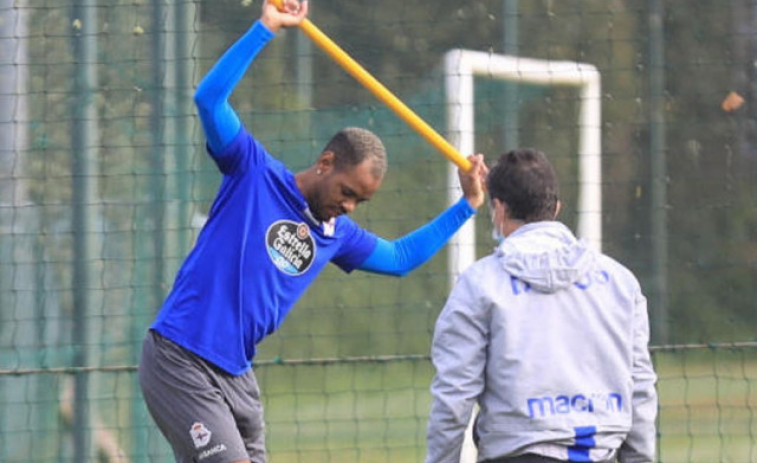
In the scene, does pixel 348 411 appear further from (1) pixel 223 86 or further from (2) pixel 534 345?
(2) pixel 534 345

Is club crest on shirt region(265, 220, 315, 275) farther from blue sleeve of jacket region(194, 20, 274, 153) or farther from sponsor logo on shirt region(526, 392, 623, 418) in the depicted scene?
sponsor logo on shirt region(526, 392, 623, 418)

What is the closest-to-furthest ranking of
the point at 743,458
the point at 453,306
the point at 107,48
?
the point at 453,306 < the point at 107,48 < the point at 743,458

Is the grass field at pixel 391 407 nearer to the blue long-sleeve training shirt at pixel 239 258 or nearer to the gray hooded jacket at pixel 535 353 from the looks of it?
the blue long-sleeve training shirt at pixel 239 258

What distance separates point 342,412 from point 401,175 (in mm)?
1141

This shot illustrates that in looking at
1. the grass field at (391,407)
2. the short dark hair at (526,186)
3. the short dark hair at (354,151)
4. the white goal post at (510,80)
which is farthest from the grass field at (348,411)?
the short dark hair at (526,186)

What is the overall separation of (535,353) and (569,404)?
0.57 ft

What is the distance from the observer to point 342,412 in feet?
Answer: 23.9

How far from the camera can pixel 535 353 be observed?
13.6 ft

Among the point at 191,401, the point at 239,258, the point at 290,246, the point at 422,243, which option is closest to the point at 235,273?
the point at 239,258

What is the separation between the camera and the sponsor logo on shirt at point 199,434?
4926mm

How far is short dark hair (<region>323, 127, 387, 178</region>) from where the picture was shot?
499 cm

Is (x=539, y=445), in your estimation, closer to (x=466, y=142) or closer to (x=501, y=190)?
(x=501, y=190)

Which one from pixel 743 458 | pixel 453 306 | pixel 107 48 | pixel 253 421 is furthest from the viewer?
pixel 743 458

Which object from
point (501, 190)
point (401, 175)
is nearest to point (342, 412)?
point (401, 175)
